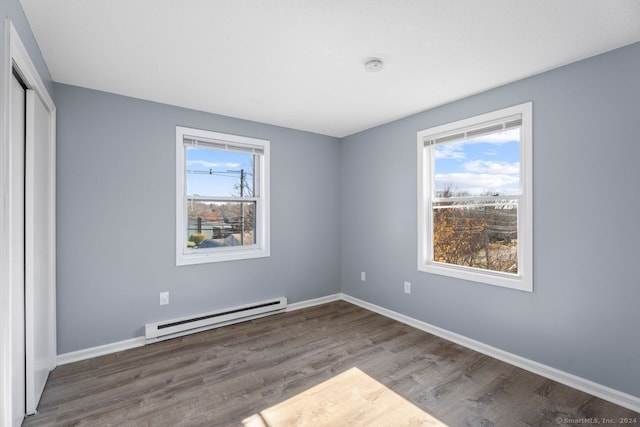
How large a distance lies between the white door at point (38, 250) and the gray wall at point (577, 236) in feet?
11.1

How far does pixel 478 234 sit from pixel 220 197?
111 inches

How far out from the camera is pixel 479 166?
9.78 ft

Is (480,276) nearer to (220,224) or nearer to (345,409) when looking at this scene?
(345,409)

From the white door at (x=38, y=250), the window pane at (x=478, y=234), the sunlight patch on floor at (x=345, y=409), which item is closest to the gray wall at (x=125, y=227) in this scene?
the white door at (x=38, y=250)

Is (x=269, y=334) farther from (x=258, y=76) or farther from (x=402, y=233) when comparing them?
(x=258, y=76)

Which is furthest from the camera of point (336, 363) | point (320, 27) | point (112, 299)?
point (112, 299)

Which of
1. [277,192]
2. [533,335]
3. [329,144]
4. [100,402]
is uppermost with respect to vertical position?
[329,144]

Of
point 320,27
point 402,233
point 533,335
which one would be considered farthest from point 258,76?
point 533,335

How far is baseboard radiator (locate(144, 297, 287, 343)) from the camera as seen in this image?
3.01m

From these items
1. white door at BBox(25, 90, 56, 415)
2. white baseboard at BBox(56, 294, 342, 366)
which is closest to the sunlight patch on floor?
white door at BBox(25, 90, 56, 415)

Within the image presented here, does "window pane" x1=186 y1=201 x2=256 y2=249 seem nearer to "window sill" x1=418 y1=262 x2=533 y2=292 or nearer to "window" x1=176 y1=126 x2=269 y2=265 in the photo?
"window" x1=176 y1=126 x2=269 y2=265

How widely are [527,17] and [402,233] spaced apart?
2312 millimetres

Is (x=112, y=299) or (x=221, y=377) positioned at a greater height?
(x=112, y=299)

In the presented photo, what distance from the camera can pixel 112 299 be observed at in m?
2.85
